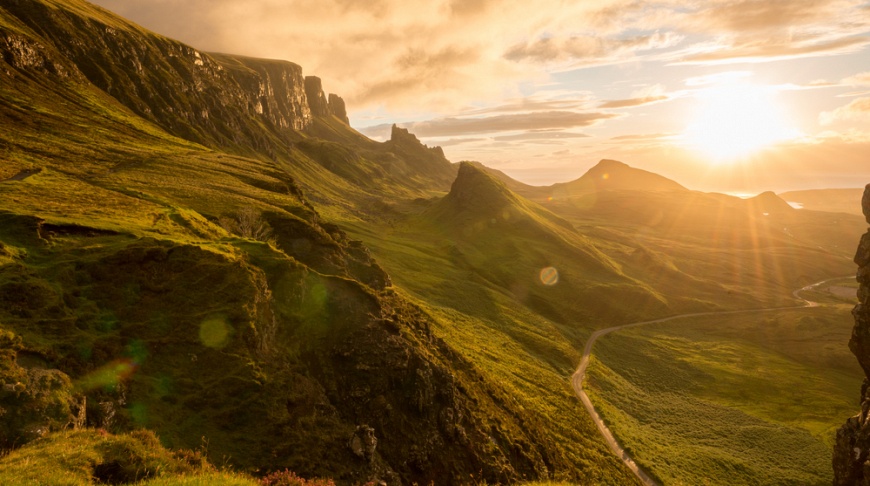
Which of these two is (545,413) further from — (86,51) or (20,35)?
(86,51)

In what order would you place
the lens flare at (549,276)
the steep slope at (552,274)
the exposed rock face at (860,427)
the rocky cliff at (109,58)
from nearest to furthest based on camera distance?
the exposed rock face at (860,427), the rocky cliff at (109,58), the steep slope at (552,274), the lens flare at (549,276)

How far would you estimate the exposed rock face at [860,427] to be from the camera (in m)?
38.6

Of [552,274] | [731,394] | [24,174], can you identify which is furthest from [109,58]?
[731,394]

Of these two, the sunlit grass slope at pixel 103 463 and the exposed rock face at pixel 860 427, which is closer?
the sunlit grass slope at pixel 103 463

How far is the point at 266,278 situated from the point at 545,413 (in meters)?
44.7

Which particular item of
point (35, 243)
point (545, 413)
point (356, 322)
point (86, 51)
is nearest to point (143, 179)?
point (35, 243)

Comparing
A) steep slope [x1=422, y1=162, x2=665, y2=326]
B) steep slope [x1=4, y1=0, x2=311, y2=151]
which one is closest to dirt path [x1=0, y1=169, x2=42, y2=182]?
steep slope [x1=4, y1=0, x2=311, y2=151]

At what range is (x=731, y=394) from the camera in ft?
331

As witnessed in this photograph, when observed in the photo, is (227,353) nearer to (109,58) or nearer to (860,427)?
(860,427)

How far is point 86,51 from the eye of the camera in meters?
154

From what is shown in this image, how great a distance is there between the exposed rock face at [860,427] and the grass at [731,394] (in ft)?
51.8

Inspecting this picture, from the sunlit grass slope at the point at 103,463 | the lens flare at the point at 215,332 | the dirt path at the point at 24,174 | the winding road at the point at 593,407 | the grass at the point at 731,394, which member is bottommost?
the grass at the point at 731,394

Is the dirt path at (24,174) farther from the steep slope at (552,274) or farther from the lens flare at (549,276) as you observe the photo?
the lens flare at (549,276)

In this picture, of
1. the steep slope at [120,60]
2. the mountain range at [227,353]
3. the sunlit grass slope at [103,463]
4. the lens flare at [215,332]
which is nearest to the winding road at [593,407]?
the mountain range at [227,353]
